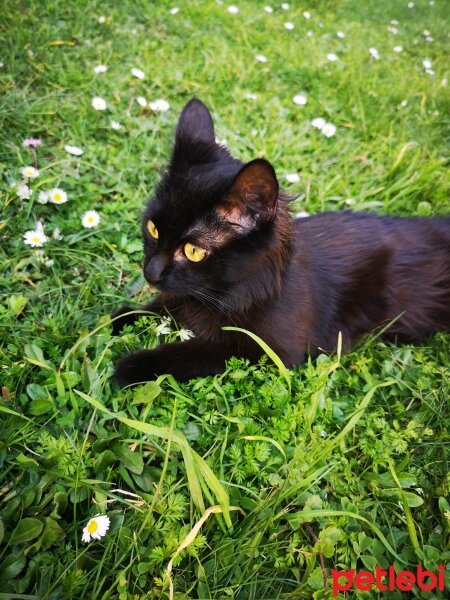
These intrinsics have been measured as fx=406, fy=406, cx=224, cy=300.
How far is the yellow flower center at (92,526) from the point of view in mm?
1194

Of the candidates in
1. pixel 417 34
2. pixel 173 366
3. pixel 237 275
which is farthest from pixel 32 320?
pixel 417 34

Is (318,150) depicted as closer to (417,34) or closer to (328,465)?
(328,465)

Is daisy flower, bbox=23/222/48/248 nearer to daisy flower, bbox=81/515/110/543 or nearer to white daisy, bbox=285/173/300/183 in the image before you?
daisy flower, bbox=81/515/110/543

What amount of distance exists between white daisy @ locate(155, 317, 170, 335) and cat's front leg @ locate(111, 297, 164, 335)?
0.08m

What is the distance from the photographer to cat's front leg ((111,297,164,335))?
1.82m

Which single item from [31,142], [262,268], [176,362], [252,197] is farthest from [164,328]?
[31,142]

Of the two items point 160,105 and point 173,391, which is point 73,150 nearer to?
point 160,105

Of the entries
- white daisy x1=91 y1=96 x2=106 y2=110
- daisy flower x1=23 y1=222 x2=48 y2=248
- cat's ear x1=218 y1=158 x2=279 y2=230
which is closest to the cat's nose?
cat's ear x1=218 y1=158 x2=279 y2=230

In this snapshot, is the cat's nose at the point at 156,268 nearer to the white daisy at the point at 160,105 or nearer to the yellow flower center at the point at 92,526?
the yellow flower center at the point at 92,526

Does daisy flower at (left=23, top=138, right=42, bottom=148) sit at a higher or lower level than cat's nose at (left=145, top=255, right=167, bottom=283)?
higher

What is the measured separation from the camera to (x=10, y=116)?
233cm

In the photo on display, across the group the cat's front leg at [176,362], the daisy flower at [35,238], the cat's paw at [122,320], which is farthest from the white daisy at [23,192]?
the cat's front leg at [176,362]

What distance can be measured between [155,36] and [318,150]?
1693 mm

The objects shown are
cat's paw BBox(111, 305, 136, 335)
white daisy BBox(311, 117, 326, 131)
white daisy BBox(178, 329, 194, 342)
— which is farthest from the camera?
white daisy BBox(311, 117, 326, 131)
